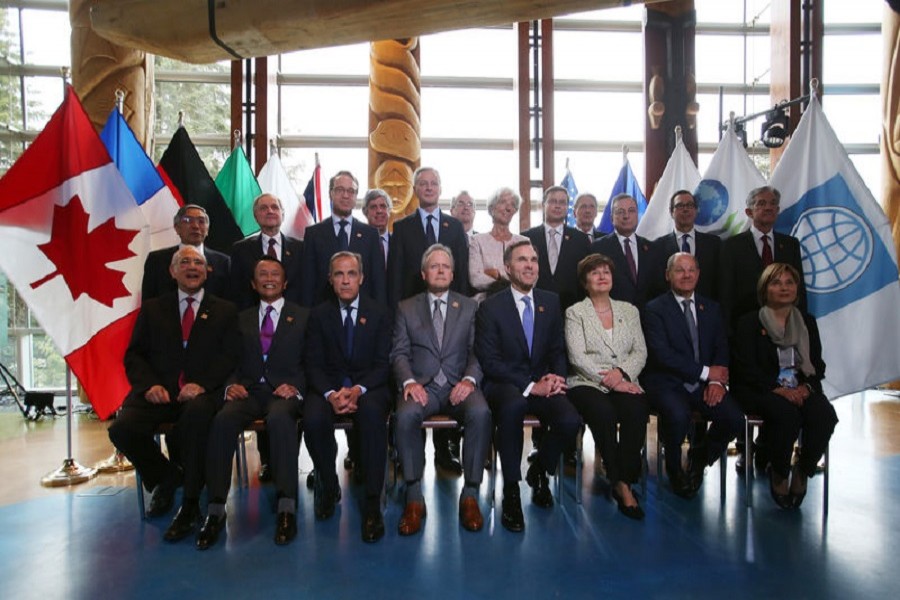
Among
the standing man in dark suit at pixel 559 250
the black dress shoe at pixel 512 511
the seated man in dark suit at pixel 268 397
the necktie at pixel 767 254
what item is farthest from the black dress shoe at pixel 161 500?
the necktie at pixel 767 254

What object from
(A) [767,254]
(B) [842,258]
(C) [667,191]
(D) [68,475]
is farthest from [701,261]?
(D) [68,475]

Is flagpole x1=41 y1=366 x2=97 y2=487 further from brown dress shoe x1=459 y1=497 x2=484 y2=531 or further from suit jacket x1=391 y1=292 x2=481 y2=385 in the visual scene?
brown dress shoe x1=459 y1=497 x2=484 y2=531

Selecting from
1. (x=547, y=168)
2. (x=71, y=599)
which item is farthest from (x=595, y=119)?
(x=71, y=599)

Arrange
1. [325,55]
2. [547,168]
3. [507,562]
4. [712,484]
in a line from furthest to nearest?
1. [325,55]
2. [547,168]
3. [712,484]
4. [507,562]

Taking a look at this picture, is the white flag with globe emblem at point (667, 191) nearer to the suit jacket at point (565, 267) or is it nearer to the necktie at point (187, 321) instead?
the suit jacket at point (565, 267)

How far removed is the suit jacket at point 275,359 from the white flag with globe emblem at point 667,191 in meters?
3.11

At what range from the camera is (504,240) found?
3.70 metres

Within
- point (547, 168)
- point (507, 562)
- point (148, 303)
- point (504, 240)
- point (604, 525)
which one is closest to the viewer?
point (507, 562)

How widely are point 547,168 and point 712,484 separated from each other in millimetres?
4360

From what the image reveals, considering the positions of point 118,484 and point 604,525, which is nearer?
point 604,525

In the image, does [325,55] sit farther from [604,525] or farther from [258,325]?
[604,525]

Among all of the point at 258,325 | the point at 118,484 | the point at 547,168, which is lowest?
the point at 118,484

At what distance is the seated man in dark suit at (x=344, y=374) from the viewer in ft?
9.30

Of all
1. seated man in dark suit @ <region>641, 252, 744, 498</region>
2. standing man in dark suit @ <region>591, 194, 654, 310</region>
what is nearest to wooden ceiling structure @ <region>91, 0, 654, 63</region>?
seated man in dark suit @ <region>641, 252, 744, 498</region>
